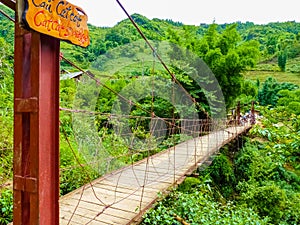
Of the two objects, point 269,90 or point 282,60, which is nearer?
point 269,90

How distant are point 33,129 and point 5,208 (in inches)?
54.8

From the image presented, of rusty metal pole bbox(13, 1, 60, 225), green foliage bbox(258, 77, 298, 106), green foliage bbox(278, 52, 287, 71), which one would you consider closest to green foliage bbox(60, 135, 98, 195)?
rusty metal pole bbox(13, 1, 60, 225)

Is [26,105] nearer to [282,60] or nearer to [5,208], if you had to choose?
[5,208]

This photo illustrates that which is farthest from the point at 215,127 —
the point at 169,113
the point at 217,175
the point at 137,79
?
the point at 137,79

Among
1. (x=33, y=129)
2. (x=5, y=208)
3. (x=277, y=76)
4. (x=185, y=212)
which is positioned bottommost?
(x=185, y=212)

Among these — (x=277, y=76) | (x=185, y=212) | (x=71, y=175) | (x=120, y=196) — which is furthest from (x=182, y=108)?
(x=277, y=76)

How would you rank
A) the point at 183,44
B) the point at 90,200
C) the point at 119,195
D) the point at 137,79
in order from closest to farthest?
1. the point at 90,200
2. the point at 119,195
3. the point at 137,79
4. the point at 183,44

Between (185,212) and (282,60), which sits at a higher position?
(282,60)

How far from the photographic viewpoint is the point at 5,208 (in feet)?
5.72

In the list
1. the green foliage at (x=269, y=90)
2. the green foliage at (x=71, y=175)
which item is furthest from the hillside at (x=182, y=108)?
the green foliage at (x=269, y=90)

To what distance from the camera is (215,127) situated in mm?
5613

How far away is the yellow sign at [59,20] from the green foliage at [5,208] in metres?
1.49

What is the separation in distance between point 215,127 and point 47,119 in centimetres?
519

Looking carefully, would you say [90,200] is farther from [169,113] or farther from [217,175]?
[169,113]
